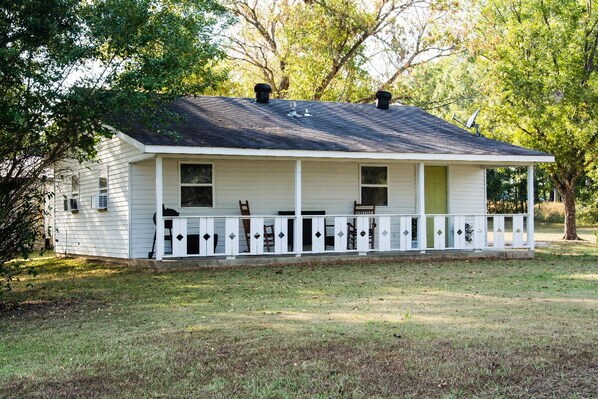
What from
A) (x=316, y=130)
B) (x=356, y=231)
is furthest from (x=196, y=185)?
(x=356, y=231)

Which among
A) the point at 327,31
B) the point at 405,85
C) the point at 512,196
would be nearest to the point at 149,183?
the point at 327,31

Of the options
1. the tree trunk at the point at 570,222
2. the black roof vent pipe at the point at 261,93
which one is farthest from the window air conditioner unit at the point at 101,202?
the tree trunk at the point at 570,222

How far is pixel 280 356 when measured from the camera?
6.43 metres

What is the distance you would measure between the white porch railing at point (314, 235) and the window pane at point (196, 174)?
97cm

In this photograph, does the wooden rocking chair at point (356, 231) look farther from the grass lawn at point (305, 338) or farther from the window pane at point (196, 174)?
the grass lawn at point (305, 338)

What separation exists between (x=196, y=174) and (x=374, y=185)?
476 cm

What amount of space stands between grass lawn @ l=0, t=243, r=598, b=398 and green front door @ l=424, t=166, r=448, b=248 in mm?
6406

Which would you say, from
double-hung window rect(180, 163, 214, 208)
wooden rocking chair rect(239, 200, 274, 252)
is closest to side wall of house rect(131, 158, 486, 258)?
double-hung window rect(180, 163, 214, 208)

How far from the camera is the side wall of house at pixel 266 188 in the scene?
54.0ft

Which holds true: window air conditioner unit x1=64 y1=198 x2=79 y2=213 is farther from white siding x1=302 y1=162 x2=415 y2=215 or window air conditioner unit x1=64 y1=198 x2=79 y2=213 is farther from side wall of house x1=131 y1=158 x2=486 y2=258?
white siding x1=302 y1=162 x2=415 y2=215

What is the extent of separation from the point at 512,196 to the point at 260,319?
38.7m

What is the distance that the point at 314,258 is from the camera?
15.8 metres

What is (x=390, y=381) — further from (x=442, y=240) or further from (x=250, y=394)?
(x=442, y=240)

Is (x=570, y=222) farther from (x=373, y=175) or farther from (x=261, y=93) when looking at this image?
(x=261, y=93)
